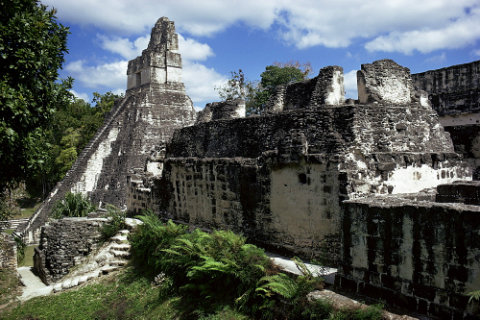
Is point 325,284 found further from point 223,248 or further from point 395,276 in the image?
point 223,248

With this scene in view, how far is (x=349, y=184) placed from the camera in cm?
661

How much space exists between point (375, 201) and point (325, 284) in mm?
1538

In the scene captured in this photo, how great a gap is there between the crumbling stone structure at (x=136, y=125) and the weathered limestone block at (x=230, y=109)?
1397 centimetres

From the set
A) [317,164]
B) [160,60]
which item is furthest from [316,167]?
[160,60]

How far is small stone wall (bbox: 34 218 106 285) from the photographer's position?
12586 mm

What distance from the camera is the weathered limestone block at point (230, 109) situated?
1162cm

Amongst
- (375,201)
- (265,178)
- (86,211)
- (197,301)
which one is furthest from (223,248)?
(86,211)

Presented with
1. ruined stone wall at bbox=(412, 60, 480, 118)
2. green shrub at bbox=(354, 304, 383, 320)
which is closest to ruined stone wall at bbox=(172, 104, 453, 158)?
green shrub at bbox=(354, 304, 383, 320)

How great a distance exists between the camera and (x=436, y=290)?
15.0ft

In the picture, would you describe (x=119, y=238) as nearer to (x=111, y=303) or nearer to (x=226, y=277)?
(x=111, y=303)

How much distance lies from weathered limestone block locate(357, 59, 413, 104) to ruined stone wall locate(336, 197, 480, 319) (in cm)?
329

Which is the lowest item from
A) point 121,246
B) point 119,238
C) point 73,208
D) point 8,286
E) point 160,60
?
point 8,286

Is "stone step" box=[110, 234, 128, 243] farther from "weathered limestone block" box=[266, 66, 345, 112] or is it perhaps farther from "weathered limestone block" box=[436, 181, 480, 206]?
"weathered limestone block" box=[436, 181, 480, 206]

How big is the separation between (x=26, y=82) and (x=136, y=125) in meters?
21.0
